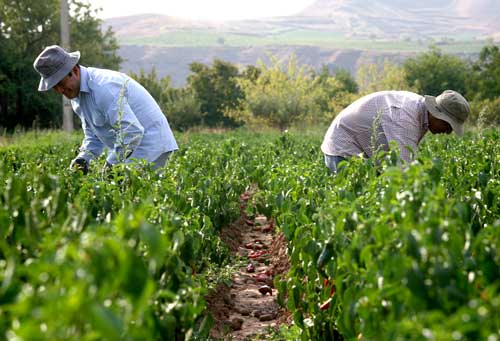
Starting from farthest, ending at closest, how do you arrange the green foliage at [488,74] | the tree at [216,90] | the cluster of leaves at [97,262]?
the tree at [216,90] → the green foliage at [488,74] → the cluster of leaves at [97,262]

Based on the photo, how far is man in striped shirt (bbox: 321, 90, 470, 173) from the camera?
5117 mm

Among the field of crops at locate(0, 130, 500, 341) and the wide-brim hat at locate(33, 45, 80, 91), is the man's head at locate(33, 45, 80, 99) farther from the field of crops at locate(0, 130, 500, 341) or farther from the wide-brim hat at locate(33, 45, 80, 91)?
the field of crops at locate(0, 130, 500, 341)

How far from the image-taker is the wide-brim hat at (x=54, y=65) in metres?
5.12

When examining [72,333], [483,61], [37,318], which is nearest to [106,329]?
[37,318]

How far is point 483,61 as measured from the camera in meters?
52.6

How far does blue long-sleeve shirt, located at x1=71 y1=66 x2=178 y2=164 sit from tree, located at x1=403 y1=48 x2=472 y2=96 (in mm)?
51929

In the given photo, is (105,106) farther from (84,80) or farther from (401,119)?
(401,119)

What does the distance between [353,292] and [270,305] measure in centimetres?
264

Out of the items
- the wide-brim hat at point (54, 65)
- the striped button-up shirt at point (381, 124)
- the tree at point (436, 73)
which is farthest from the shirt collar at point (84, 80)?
the tree at point (436, 73)

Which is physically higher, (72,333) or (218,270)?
(72,333)

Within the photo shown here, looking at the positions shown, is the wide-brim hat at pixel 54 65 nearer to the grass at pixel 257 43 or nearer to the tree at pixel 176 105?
the tree at pixel 176 105

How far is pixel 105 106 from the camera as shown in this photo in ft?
17.8

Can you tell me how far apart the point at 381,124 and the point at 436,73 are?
55876mm

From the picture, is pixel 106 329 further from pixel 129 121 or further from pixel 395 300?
pixel 129 121
